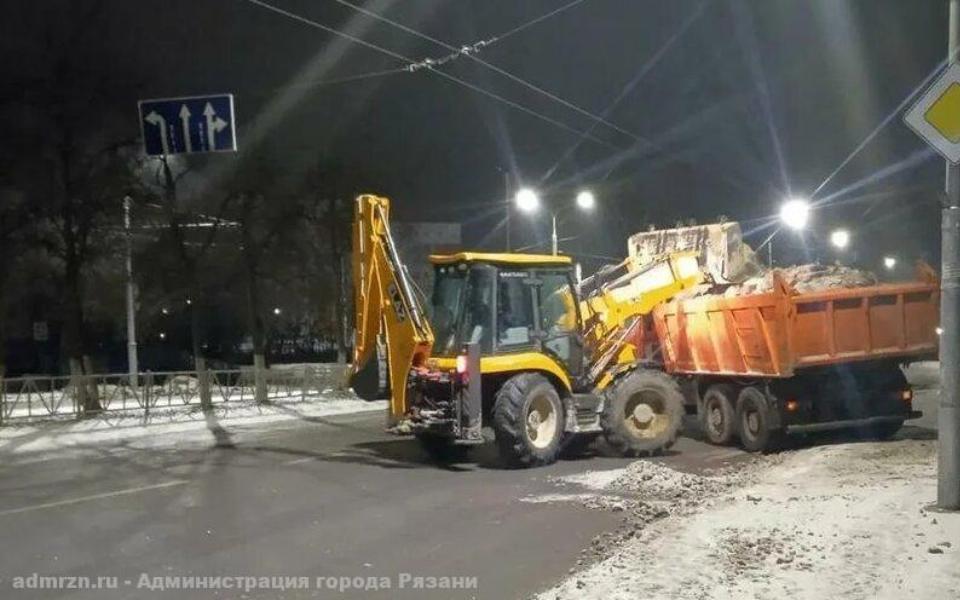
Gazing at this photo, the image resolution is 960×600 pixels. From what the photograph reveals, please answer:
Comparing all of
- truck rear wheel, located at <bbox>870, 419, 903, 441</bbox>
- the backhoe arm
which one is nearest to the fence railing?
the backhoe arm

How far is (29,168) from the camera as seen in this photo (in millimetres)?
21406

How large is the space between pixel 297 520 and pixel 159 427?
39.6ft

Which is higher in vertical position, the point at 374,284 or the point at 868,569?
the point at 374,284

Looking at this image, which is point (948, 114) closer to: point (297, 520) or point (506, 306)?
point (506, 306)

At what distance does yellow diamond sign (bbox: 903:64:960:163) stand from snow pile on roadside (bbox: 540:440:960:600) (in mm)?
3020

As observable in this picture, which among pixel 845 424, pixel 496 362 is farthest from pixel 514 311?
pixel 845 424

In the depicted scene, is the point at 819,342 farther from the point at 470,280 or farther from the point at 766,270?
the point at 470,280

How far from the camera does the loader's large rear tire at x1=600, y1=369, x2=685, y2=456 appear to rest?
45.3ft

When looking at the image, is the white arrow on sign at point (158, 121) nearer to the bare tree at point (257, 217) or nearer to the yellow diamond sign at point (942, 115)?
the bare tree at point (257, 217)

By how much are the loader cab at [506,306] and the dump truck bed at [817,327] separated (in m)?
2.17

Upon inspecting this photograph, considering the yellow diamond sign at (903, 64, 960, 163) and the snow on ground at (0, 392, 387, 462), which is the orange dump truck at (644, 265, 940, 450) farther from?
the snow on ground at (0, 392, 387, 462)

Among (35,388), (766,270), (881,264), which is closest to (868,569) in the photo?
(766,270)

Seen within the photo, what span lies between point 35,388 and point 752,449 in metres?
16.0

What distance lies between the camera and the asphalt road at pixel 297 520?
7.72 m
